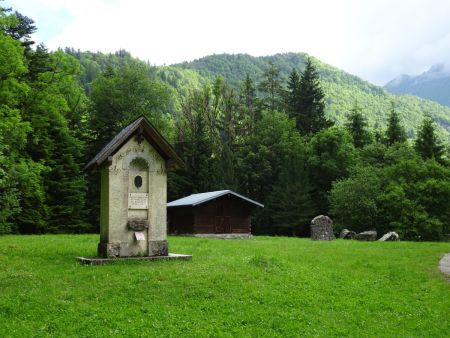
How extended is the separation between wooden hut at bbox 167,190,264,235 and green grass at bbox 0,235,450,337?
24.0 metres

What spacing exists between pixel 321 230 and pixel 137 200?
2167 centimetres

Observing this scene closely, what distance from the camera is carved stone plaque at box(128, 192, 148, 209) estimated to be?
1784 cm

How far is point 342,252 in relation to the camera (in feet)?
78.0

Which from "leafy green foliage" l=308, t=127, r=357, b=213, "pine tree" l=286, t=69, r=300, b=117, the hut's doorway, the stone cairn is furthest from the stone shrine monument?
"pine tree" l=286, t=69, r=300, b=117

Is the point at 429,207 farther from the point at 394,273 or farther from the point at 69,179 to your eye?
the point at 69,179

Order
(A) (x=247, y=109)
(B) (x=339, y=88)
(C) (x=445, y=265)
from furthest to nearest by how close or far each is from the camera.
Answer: (B) (x=339, y=88), (A) (x=247, y=109), (C) (x=445, y=265)

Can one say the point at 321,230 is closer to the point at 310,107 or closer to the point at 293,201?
the point at 293,201

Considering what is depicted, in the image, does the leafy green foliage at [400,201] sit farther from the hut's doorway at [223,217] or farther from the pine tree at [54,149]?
the pine tree at [54,149]

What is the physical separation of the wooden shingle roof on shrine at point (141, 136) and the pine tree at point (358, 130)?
5442cm

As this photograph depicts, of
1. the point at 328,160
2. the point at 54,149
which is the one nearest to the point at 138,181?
the point at 54,149

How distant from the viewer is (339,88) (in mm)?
144250

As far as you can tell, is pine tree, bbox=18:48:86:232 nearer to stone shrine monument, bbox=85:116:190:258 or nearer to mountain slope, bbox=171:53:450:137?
stone shrine monument, bbox=85:116:190:258

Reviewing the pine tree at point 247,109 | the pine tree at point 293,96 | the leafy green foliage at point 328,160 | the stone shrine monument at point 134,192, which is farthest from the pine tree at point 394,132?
the stone shrine monument at point 134,192

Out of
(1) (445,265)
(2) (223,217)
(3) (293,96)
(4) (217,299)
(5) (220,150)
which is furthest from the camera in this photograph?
(3) (293,96)
